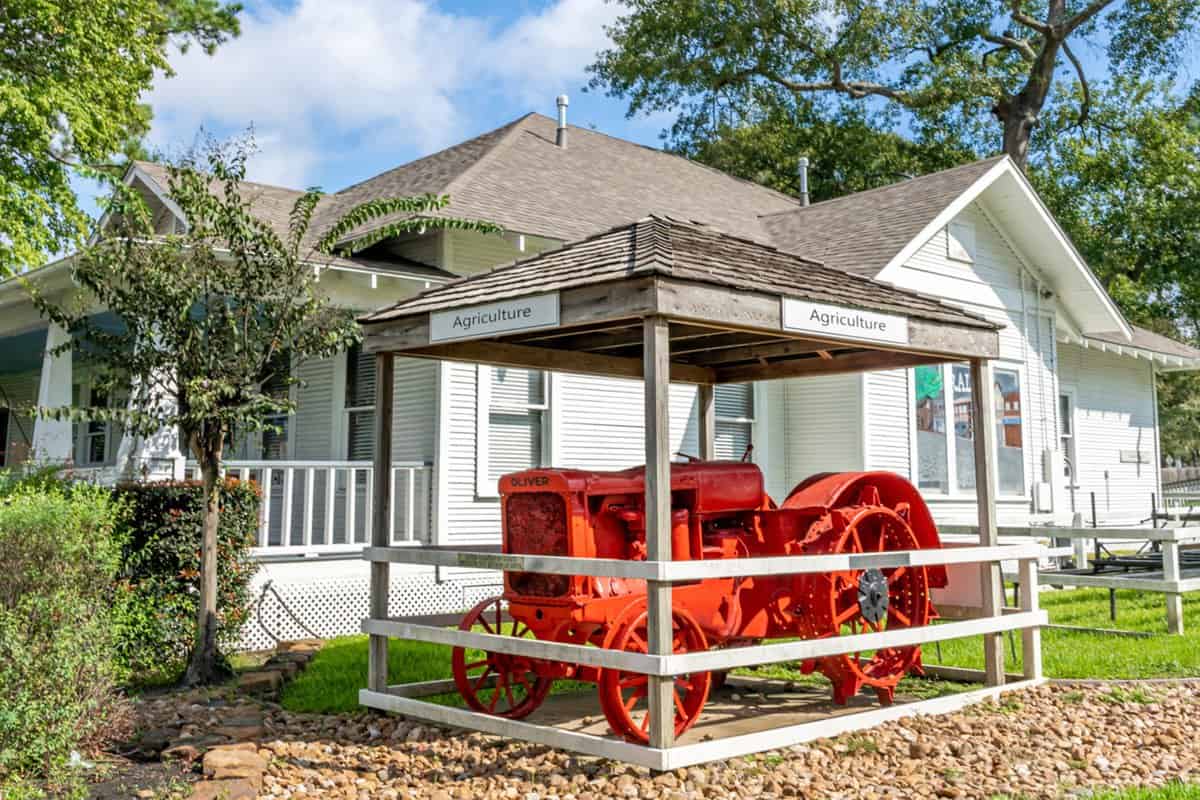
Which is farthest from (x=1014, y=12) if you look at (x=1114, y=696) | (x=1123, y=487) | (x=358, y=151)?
(x=1114, y=696)

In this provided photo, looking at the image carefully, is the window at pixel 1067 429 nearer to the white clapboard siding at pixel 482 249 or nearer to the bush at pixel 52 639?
the white clapboard siding at pixel 482 249

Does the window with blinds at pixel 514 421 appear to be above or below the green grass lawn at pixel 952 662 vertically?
above

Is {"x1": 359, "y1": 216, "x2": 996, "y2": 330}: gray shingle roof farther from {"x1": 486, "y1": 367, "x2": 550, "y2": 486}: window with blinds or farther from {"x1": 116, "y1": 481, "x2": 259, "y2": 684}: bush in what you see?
{"x1": 486, "y1": 367, "x2": 550, "y2": 486}: window with blinds

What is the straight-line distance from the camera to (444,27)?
1039 inches

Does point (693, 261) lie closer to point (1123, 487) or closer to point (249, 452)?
point (249, 452)

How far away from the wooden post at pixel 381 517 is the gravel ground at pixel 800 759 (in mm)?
355

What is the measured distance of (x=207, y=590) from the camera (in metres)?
8.49

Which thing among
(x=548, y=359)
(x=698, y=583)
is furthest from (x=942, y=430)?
(x=698, y=583)

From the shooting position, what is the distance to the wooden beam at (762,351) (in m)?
8.16

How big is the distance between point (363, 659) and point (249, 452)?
24.6ft

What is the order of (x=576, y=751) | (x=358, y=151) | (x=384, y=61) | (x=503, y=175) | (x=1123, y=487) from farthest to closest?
(x=358, y=151) < (x=384, y=61) < (x=1123, y=487) < (x=503, y=175) < (x=576, y=751)

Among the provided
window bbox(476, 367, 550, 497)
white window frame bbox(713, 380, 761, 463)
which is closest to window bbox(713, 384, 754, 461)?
white window frame bbox(713, 380, 761, 463)

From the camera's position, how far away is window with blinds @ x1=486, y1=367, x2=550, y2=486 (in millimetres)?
13023

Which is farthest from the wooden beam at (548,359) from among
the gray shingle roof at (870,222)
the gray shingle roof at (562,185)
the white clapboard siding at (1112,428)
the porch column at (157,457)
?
the white clapboard siding at (1112,428)
